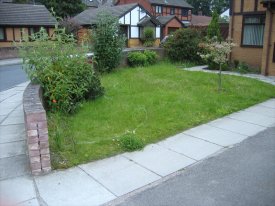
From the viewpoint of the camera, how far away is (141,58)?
16812mm

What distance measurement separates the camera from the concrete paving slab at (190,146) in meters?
5.79

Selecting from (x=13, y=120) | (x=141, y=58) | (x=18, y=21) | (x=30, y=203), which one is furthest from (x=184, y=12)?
(x=30, y=203)

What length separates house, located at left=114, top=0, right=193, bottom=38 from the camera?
4562cm

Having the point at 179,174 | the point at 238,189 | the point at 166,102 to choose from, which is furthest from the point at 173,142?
the point at 166,102

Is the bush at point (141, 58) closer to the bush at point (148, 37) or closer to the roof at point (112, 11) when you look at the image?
the roof at point (112, 11)

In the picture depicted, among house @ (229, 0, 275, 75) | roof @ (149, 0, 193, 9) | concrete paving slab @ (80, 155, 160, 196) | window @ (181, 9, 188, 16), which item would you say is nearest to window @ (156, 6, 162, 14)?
roof @ (149, 0, 193, 9)

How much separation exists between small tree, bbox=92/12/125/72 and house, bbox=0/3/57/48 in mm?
17757

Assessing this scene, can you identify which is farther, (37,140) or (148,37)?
(148,37)

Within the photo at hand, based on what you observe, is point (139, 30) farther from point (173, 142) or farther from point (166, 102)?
point (173, 142)

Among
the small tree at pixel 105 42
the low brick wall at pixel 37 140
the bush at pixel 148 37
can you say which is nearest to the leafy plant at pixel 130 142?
the low brick wall at pixel 37 140

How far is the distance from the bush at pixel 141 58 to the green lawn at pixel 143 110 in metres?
3.53

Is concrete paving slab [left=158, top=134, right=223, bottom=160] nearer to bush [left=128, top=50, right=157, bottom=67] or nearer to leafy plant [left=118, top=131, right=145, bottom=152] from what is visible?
leafy plant [left=118, top=131, right=145, bottom=152]

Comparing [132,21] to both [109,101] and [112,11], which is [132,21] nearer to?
[112,11]

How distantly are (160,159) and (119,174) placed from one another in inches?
34.6
